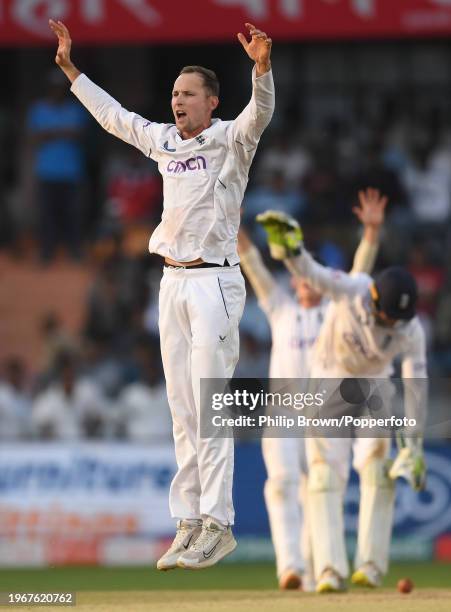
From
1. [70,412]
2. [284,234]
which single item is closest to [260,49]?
[284,234]

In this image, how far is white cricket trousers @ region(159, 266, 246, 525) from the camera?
8.55 metres

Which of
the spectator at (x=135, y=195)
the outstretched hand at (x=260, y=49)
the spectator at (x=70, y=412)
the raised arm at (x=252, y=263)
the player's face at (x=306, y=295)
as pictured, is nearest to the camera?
the outstretched hand at (x=260, y=49)

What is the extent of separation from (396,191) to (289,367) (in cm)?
670

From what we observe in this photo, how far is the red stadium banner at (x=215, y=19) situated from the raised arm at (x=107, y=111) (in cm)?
771

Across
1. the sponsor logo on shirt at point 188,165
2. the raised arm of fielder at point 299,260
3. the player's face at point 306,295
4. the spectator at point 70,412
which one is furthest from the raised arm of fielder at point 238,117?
the spectator at point 70,412

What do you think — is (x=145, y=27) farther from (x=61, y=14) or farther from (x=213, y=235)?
(x=213, y=235)

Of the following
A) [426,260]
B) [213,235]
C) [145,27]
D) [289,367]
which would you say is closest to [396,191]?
[426,260]

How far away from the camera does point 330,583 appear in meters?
11.0

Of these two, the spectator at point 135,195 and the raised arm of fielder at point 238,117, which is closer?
the raised arm of fielder at point 238,117

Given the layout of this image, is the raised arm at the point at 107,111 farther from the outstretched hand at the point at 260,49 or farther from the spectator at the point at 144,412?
the spectator at the point at 144,412

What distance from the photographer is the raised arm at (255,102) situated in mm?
8195

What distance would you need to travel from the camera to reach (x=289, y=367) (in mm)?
11891

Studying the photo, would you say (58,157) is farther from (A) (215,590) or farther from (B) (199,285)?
(B) (199,285)

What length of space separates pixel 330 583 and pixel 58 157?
835 centimetres
